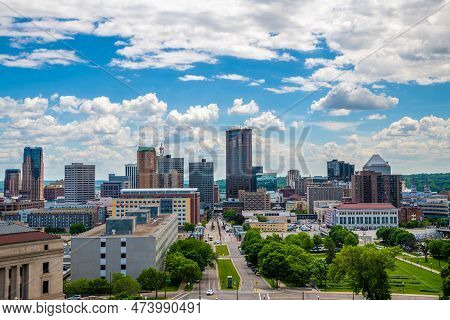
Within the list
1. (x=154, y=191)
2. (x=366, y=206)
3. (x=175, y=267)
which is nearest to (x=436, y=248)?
(x=175, y=267)

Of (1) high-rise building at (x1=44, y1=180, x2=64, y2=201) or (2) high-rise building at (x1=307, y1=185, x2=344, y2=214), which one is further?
(2) high-rise building at (x1=307, y1=185, x2=344, y2=214)

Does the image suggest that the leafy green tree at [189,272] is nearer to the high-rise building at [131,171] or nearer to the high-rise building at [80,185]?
the high-rise building at [131,171]

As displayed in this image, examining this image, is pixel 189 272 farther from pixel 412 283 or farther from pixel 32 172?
pixel 32 172

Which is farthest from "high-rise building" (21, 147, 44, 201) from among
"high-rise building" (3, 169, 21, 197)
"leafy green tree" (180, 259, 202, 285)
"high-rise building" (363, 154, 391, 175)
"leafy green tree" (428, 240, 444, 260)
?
"high-rise building" (363, 154, 391, 175)

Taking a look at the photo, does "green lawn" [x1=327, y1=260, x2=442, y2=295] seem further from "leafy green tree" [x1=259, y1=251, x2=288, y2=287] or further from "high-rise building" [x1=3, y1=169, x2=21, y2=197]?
"high-rise building" [x1=3, y1=169, x2=21, y2=197]

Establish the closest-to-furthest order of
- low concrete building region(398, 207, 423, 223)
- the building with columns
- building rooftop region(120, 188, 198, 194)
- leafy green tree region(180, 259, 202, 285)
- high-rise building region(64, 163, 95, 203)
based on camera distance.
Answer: the building with columns → leafy green tree region(180, 259, 202, 285) → building rooftop region(120, 188, 198, 194) → low concrete building region(398, 207, 423, 223) → high-rise building region(64, 163, 95, 203)

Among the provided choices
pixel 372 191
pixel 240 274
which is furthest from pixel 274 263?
pixel 372 191
